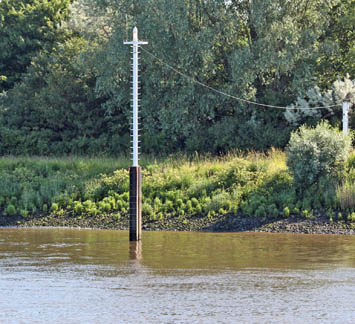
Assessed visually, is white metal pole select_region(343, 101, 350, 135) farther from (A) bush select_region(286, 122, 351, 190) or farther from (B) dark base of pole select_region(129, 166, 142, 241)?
(B) dark base of pole select_region(129, 166, 142, 241)

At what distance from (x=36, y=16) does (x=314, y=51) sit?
75.1 feet

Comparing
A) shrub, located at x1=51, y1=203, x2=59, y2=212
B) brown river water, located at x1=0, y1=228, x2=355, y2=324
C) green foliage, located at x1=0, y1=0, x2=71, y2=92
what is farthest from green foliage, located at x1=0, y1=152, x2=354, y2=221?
green foliage, located at x1=0, y1=0, x2=71, y2=92

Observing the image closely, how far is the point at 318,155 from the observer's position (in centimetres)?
2828

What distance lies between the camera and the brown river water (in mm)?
13562

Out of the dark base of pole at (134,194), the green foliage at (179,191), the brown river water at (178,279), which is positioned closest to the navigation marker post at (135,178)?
the dark base of pole at (134,194)

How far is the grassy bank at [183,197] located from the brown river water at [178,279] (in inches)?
99.1

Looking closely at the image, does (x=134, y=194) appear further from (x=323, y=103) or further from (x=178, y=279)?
(x=323, y=103)

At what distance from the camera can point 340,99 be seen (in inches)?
1446

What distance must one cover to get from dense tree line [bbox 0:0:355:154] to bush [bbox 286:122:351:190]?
28.3 feet

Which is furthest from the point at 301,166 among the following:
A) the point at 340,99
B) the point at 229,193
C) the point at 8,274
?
the point at 8,274

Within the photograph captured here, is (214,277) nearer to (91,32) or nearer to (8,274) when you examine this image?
(8,274)

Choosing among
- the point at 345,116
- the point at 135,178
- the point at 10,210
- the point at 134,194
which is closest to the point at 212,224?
the point at 134,194

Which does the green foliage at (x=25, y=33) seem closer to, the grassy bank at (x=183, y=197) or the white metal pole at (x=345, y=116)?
the grassy bank at (x=183, y=197)

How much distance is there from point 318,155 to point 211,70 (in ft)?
40.4
